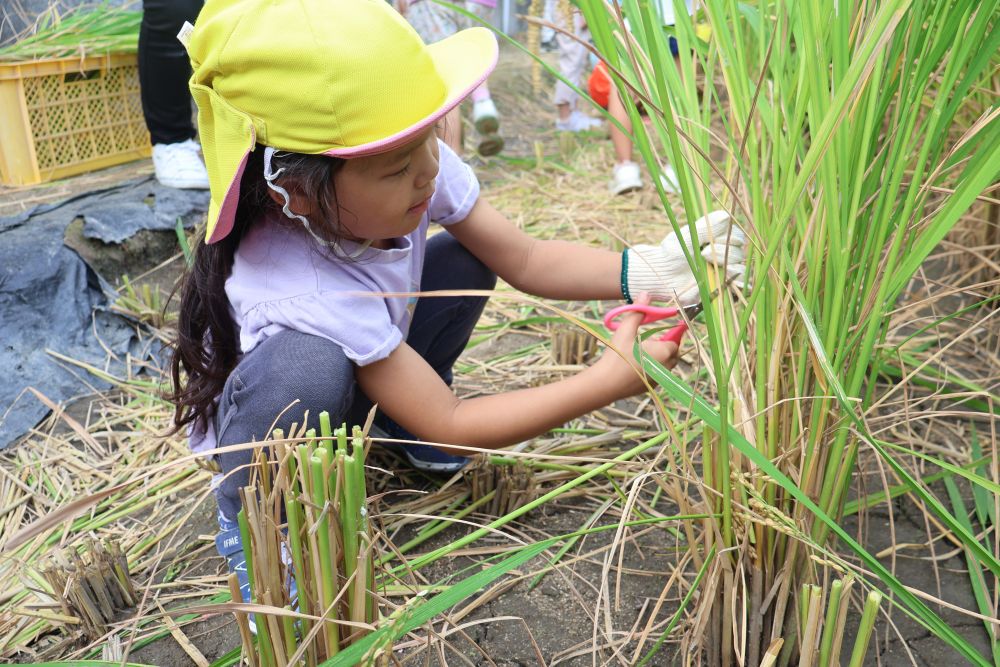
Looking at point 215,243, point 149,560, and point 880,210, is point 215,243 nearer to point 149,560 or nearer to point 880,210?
point 149,560

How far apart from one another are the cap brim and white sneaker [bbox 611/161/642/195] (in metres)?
1.69

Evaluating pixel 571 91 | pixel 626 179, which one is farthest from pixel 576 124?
pixel 626 179

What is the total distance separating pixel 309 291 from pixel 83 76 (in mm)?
1717

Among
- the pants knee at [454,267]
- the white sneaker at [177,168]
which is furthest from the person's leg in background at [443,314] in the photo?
the white sneaker at [177,168]

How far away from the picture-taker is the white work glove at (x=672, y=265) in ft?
3.65

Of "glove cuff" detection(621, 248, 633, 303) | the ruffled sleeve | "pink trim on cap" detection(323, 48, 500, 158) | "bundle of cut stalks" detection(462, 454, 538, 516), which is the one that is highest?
"pink trim on cap" detection(323, 48, 500, 158)

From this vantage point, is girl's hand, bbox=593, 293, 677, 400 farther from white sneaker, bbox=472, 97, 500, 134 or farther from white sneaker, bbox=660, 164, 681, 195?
white sneaker, bbox=472, 97, 500, 134

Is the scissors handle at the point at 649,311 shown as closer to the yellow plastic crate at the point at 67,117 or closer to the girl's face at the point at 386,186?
the girl's face at the point at 386,186

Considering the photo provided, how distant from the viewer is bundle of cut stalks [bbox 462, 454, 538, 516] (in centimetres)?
122

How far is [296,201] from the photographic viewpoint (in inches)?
40.5

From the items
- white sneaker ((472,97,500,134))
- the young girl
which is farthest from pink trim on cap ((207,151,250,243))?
white sneaker ((472,97,500,134))

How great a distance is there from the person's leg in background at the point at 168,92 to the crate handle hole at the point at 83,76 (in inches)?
6.4

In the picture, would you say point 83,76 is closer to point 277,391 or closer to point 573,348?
point 573,348

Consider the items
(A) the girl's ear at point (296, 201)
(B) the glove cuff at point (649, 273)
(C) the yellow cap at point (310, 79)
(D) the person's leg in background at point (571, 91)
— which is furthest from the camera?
(D) the person's leg in background at point (571, 91)
